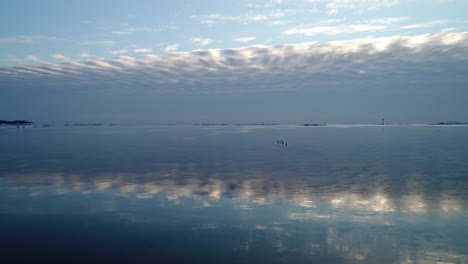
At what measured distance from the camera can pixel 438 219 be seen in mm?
10961

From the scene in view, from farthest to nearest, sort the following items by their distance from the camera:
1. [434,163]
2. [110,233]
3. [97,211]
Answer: [434,163] < [97,211] < [110,233]

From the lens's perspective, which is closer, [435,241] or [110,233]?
[435,241]

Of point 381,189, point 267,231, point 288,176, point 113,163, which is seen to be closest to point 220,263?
point 267,231

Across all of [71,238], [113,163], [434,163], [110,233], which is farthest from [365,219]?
[113,163]

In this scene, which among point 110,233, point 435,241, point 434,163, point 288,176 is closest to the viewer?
point 435,241

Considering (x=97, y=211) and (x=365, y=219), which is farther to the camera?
(x=97, y=211)

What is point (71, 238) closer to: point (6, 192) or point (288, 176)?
point (6, 192)

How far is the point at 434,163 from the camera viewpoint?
82.2 ft

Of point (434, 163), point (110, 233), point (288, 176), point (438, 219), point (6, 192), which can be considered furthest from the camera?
point (434, 163)

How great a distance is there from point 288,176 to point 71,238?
42.2ft

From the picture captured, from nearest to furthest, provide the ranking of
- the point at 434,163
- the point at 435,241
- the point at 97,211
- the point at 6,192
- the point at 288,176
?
the point at 435,241, the point at 97,211, the point at 6,192, the point at 288,176, the point at 434,163

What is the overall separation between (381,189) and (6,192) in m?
17.9

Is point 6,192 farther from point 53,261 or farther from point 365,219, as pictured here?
point 365,219

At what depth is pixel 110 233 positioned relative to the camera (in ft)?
32.6
